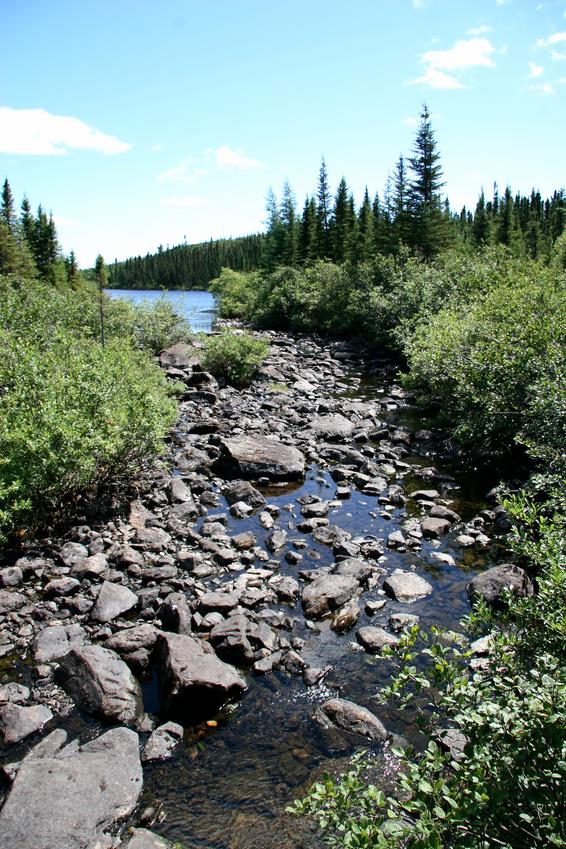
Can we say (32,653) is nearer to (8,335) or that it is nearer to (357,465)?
(8,335)

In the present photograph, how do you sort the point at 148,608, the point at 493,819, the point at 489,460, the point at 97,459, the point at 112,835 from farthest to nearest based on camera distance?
the point at 489,460 → the point at 97,459 → the point at 148,608 → the point at 112,835 → the point at 493,819

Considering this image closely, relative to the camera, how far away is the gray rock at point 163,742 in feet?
19.2

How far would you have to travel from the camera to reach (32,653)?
728 centimetres

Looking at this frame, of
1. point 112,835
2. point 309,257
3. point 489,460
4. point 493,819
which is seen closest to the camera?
point 493,819

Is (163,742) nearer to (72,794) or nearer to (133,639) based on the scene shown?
(72,794)

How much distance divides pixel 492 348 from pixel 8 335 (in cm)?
1218

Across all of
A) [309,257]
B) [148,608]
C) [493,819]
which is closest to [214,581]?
[148,608]

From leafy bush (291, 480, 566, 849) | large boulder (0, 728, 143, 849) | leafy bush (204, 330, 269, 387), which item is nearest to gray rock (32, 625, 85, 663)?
large boulder (0, 728, 143, 849)

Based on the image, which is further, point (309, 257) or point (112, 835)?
point (309, 257)

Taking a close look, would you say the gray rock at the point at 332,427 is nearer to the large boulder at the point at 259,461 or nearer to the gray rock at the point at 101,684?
the large boulder at the point at 259,461

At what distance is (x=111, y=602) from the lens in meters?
8.24

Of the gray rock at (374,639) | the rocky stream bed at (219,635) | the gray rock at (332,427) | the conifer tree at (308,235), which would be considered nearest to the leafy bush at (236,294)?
the conifer tree at (308,235)

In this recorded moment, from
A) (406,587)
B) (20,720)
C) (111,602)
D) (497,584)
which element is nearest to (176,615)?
(111,602)

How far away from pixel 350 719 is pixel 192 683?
188 cm
